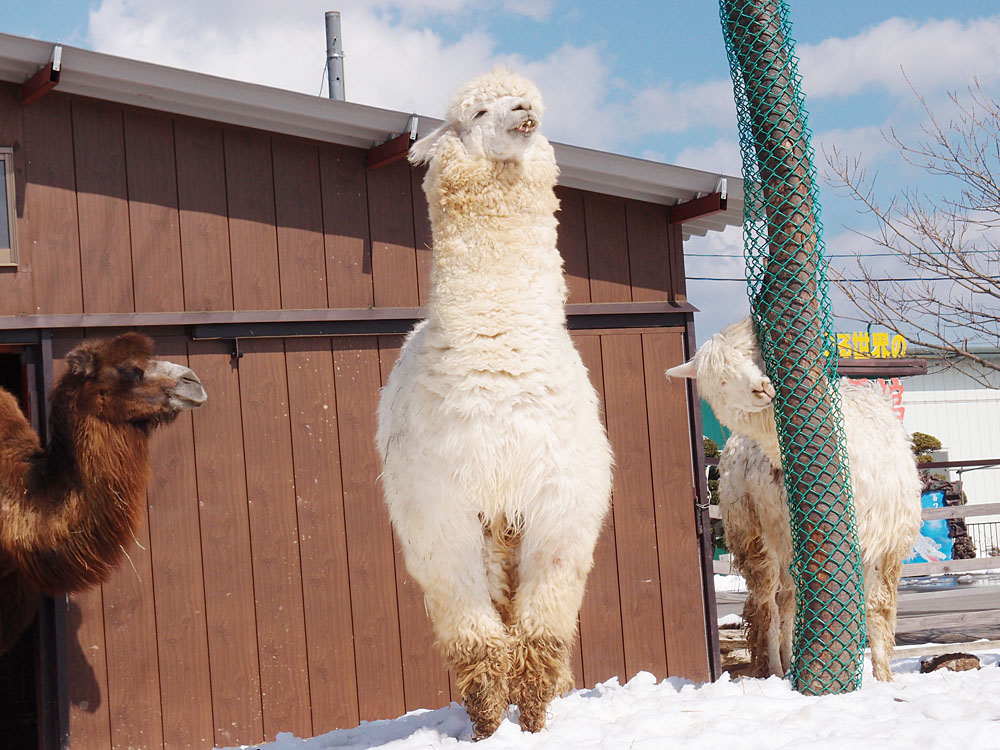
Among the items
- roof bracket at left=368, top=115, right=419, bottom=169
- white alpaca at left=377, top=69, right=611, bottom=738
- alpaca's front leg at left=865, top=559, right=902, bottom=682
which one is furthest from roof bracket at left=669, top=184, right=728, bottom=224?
white alpaca at left=377, top=69, right=611, bottom=738

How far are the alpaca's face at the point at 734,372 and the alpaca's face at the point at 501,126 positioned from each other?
5.18ft

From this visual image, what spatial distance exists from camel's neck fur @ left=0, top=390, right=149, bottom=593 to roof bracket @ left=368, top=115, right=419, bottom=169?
252cm

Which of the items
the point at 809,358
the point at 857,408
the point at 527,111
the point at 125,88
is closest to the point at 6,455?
the point at 125,88

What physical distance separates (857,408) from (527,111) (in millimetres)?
2625

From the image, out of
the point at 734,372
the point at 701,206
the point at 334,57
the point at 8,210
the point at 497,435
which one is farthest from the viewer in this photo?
the point at 334,57

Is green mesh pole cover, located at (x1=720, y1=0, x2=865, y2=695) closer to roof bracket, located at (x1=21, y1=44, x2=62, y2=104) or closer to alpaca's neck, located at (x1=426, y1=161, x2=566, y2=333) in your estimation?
alpaca's neck, located at (x1=426, y1=161, x2=566, y2=333)

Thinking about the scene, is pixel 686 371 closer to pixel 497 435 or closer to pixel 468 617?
pixel 497 435

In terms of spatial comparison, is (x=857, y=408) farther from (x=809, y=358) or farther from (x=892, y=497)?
(x=809, y=358)

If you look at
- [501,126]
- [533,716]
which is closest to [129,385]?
[501,126]

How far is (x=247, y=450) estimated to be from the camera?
6.53 m

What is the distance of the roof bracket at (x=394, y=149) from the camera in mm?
6578

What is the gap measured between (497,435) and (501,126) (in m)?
Result: 1.24

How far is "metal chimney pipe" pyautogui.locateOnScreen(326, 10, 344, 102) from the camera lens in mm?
9458

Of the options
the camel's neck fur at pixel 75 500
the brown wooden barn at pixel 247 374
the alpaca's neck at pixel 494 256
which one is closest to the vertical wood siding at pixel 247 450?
the brown wooden barn at pixel 247 374
